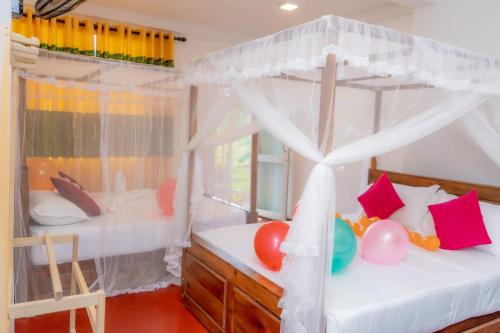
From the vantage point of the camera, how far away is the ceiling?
13.3 feet

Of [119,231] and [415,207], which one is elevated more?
[415,207]

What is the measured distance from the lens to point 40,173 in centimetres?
305

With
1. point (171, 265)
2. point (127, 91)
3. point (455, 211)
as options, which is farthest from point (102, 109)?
point (455, 211)

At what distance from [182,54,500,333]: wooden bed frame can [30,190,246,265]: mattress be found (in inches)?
11.5

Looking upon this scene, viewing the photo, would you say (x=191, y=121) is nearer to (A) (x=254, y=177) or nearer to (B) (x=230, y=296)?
(A) (x=254, y=177)

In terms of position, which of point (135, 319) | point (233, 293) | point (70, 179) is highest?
point (70, 179)

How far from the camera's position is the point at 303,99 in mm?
2266

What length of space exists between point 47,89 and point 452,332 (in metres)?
3.23

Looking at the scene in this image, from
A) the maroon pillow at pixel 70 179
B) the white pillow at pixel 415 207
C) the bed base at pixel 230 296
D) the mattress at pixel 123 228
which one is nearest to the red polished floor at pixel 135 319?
the bed base at pixel 230 296

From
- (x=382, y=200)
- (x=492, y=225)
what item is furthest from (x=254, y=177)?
(x=492, y=225)

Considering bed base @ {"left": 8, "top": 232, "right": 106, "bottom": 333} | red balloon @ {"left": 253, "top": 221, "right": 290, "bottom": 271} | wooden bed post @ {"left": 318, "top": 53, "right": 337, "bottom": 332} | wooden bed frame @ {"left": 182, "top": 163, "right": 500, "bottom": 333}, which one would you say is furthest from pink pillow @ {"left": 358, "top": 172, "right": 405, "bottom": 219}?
bed base @ {"left": 8, "top": 232, "right": 106, "bottom": 333}

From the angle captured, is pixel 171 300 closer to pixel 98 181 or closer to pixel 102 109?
pixel 98 181

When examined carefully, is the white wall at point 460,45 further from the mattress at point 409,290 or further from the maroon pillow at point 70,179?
the maroon pillow at point 70,179

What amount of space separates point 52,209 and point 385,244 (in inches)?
97.6
